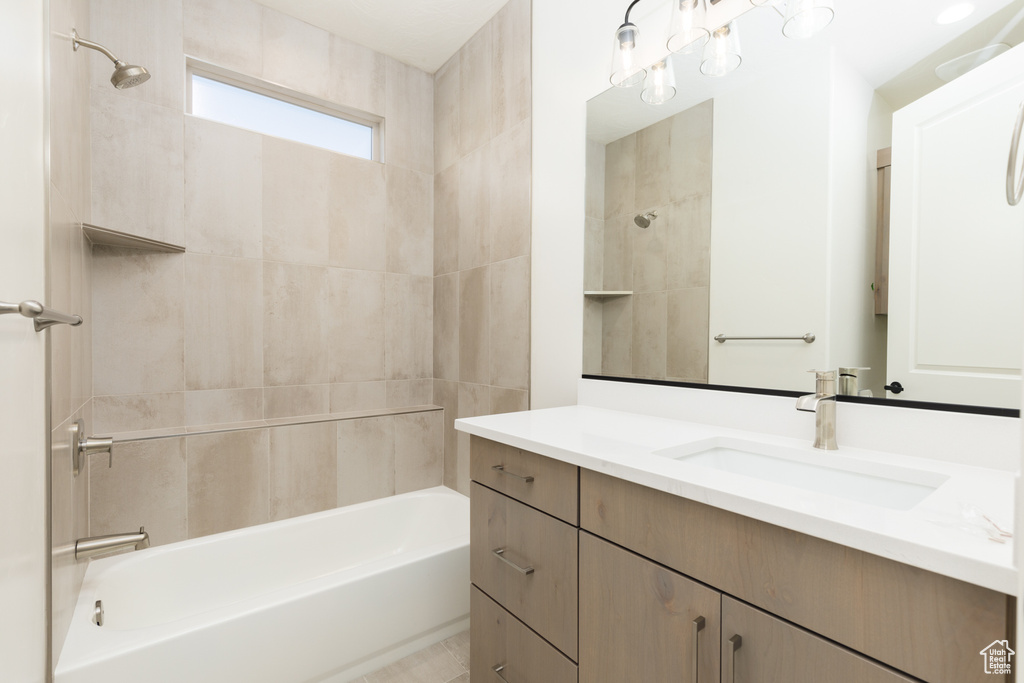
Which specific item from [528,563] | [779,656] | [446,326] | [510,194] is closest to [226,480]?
[446,326]

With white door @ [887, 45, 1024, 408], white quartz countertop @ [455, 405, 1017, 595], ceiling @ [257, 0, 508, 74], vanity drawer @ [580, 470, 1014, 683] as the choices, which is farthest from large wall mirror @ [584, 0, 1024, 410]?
ceiling @ [257, 0, 508, 74]

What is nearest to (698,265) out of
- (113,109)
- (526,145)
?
(526,145)

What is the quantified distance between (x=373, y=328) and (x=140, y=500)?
119 centimetres

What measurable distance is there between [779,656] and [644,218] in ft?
4.03

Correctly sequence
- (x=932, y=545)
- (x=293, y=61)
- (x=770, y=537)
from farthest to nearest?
1. (x=293, y=61)
2. (x=770, y=537)
3. (x=932, y=545)

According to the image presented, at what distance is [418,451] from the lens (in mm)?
2500

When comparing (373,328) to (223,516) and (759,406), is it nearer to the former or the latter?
(223,516)

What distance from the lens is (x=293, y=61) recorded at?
222 centimetres

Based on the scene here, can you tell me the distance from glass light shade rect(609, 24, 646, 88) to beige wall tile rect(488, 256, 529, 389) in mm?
754

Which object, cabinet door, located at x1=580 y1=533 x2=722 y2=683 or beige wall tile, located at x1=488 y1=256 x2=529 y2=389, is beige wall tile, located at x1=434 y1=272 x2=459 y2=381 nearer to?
beige wall tile, located at x1=488 y1=256 x2=529 y2=389

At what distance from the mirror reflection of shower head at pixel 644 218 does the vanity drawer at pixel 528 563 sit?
3.20 feet

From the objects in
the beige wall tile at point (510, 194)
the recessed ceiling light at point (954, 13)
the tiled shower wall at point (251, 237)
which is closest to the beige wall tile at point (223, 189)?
the tiled shower wall at point (251, 237)

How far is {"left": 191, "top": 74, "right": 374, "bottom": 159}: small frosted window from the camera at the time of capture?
6.78 feet

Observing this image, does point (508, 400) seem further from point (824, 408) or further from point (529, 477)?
point (824, 408)
